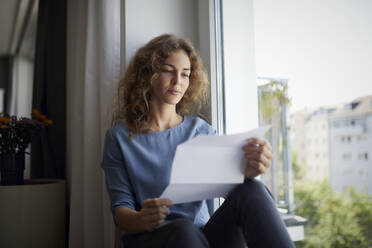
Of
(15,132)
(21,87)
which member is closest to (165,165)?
(15,132)

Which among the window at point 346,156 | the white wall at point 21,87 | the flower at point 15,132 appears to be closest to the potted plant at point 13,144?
the flower at point 15,132

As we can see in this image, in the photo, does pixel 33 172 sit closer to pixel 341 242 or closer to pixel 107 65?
pixel 107 65

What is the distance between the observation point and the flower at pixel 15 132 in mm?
1660

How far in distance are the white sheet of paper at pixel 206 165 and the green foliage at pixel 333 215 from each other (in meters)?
0.27

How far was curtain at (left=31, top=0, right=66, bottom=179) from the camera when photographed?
2.08m

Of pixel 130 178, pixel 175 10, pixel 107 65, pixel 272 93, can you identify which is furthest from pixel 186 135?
pixel 175 10

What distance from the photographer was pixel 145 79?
1.14m

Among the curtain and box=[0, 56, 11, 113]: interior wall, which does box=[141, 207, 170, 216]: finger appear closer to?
the curtain

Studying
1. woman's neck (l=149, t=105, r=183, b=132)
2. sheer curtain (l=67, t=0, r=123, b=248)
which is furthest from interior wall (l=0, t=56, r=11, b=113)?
woman's neck (l=149, t=105, r=183, b=132)

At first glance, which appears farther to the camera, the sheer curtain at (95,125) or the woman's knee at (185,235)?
the sheer curtain at (95,125)

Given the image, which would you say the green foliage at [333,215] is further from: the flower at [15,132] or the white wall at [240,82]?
the flower at [15,132]

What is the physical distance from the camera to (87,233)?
1.34 metres

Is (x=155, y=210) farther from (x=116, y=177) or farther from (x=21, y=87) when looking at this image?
(x=21, y=87)

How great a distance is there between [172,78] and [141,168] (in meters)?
0.31
